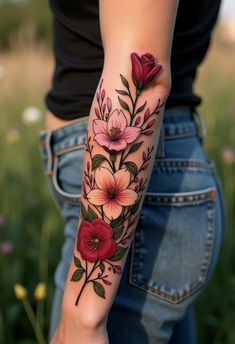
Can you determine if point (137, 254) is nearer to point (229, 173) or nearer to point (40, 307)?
point (40, 307)

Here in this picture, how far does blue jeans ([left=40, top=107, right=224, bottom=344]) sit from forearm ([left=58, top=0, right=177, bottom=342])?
0.09 metres

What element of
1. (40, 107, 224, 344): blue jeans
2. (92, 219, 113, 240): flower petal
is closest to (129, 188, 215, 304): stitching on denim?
(40, 107, 224, 344): blue jeans

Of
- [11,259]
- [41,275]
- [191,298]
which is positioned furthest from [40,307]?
[191,298]

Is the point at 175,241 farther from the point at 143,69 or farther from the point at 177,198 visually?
the point at 143,69

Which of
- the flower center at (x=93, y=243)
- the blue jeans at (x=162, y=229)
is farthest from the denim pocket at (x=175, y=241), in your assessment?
the flower center at (x=93, y=243)

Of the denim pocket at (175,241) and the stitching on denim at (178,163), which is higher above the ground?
the stitching on denim at (178,163)

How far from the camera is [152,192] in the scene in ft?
3.10

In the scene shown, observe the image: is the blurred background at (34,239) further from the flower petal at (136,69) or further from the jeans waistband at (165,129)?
the flower petal at (136,69)

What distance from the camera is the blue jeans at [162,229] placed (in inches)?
37.4

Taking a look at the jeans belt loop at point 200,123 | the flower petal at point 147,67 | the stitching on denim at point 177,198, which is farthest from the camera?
the jeans belt loop at point 200,123

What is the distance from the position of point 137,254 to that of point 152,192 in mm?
107

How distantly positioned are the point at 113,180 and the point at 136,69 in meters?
0.17

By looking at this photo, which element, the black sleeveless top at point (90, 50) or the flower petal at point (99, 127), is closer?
the flower petal at point (99, 127)

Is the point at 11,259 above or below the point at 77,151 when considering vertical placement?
below
